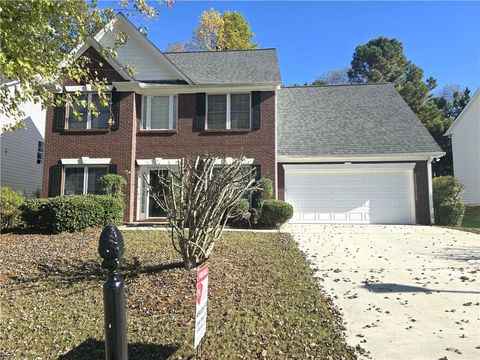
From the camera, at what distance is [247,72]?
1706 cm

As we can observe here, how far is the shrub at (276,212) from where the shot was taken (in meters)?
14.0

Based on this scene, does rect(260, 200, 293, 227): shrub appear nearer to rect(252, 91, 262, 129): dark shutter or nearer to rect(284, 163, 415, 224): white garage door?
rect(284, 163, 415, 224): white garage door

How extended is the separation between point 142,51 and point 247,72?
445 cm

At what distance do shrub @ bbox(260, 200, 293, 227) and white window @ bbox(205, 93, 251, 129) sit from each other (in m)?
3.61

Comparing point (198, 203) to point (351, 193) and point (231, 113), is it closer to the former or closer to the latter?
point (231, 113)

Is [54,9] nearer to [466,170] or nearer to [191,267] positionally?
[191,267]

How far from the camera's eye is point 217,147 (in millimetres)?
15984

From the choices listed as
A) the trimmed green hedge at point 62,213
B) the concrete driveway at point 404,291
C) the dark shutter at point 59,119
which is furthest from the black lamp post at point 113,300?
the dark shutter at point 59,119

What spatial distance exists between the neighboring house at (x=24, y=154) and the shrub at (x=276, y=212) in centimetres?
1123

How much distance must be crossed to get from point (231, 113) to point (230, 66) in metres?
3.07

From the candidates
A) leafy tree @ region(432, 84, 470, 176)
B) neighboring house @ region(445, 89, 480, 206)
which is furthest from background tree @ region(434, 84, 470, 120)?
neighboring house @ region(445, 89, 480, 206)

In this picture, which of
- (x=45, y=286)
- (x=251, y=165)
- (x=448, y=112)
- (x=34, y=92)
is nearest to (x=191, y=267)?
(x=45, y=286)

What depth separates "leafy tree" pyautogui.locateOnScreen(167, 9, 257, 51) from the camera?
119 ft

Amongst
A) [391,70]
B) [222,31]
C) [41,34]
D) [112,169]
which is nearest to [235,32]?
[222,31]
